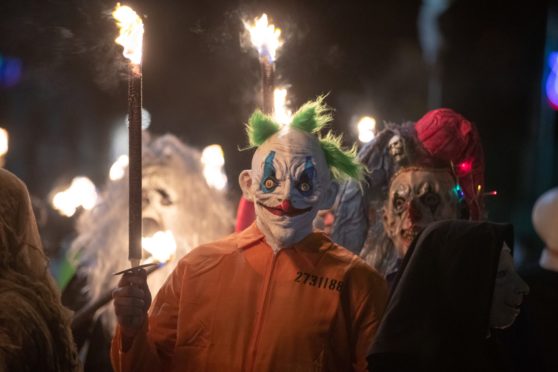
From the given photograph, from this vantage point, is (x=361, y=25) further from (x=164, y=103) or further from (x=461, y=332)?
(x=461, y=332)

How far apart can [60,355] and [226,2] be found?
198 cm

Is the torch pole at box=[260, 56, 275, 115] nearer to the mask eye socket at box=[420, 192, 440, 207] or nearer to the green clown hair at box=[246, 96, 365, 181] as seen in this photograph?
the green clown hair at box=[246, 96, 365, 181]

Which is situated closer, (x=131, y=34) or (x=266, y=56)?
(x=131, y=34)

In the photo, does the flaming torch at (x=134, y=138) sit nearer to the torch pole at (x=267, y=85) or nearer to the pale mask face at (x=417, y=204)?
the torch pole at (x=267, y=85)

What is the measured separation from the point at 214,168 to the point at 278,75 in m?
0.62

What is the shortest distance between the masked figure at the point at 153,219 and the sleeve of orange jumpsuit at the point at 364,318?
1396mm

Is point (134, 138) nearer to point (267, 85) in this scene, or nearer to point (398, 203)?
point (267, 85)

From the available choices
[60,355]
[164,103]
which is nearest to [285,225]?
[60,355]

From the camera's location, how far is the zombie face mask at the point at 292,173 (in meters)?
2.41

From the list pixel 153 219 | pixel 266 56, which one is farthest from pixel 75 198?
pixel 266 56

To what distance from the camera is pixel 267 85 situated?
9.66 feet

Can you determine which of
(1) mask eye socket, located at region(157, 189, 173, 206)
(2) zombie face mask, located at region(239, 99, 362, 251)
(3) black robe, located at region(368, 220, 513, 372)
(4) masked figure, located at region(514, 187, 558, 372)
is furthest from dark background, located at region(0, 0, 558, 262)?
(3) black robe, located at region(368, 220, 513, 372)

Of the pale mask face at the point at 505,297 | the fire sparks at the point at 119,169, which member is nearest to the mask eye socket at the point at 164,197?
the fire sparks at the point at 119,169

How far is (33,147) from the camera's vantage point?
11.7 feet
